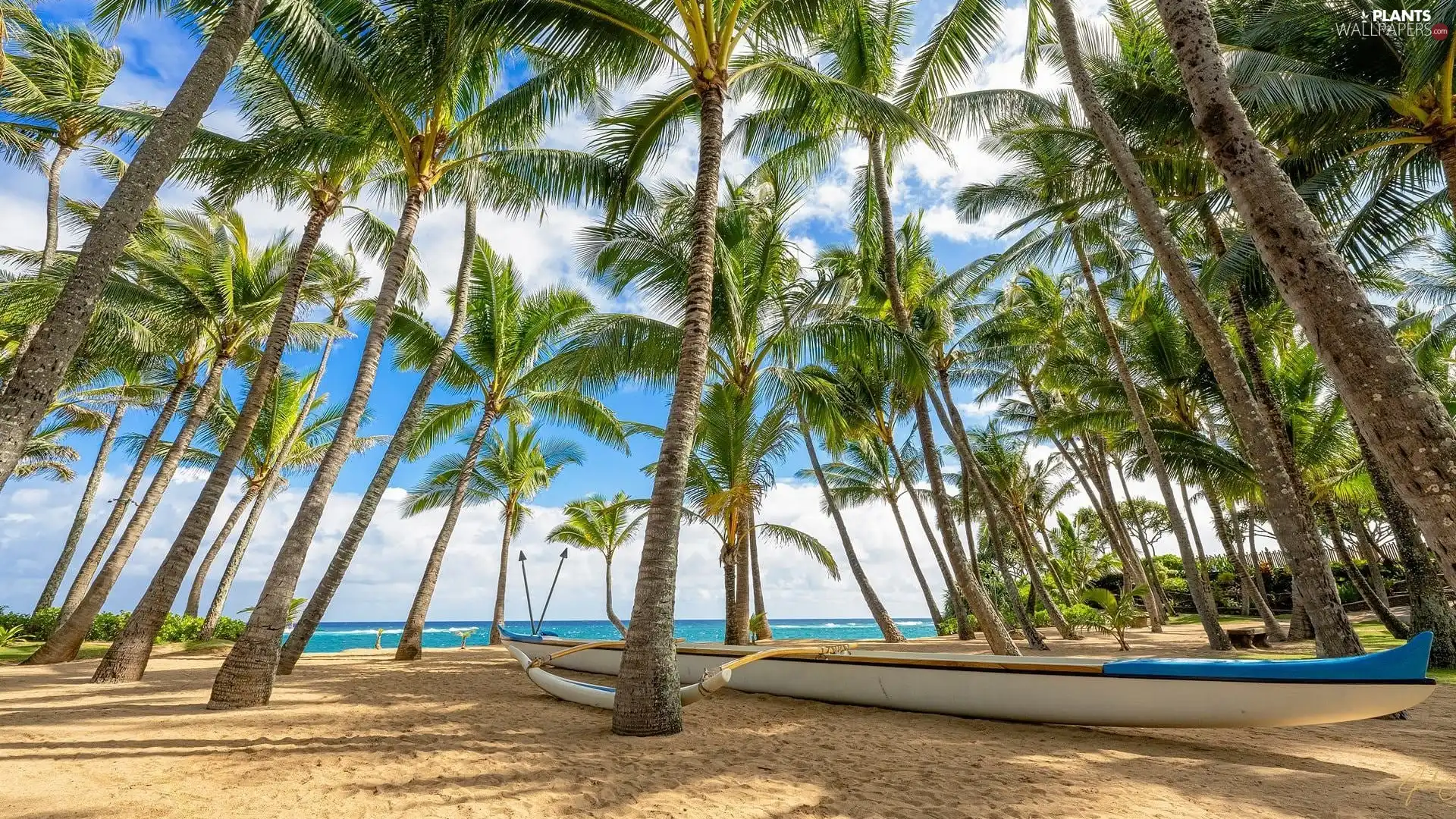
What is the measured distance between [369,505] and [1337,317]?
31.6 feet

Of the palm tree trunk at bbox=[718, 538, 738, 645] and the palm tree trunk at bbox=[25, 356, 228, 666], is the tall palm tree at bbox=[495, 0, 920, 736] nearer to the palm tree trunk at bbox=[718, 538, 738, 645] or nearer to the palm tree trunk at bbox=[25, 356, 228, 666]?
the palm tree trunk at bbox=[718, 538, 738, 645]

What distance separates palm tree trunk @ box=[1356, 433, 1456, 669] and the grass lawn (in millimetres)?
19325

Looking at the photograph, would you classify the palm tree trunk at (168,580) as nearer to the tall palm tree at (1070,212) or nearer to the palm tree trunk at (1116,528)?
the tall palm tree at (1070,212)

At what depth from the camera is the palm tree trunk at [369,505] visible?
26.2ft

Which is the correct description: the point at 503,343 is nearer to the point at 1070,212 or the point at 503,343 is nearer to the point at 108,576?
the point at 108,576

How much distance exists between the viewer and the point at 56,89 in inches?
437

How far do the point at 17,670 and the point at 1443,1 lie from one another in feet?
60.6

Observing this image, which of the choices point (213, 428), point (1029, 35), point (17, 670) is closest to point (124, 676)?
point (17, 670)

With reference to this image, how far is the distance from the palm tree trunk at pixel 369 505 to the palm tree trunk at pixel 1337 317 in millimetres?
9200

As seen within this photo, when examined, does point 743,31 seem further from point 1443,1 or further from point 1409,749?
point 1409,749

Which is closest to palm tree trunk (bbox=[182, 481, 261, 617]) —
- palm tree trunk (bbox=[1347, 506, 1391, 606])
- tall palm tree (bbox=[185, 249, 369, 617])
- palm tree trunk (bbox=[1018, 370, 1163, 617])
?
tall palm tree (bbox=[185, 249, 369, 617])

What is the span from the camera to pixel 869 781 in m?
3.57

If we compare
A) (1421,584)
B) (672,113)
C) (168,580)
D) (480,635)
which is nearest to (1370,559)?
(1421,584)
